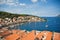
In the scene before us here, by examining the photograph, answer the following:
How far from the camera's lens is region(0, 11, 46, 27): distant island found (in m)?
2.49

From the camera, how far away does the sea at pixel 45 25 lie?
234cm

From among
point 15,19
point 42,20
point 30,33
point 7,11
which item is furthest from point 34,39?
point 7,11

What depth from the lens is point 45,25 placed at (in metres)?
2.39

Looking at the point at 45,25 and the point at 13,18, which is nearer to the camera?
the point at 45,25

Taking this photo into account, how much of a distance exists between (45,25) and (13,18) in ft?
2.05

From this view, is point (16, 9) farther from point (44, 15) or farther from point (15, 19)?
point (44, 15)

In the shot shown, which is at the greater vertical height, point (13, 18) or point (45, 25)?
point (13, 18)

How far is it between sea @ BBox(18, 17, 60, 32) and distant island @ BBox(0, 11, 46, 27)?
0.30 ft

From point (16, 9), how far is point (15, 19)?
0.62 feet

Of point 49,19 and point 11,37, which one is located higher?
point 49,19

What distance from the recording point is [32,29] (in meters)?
2.43

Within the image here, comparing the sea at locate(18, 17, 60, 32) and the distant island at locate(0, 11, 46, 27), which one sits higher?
the distant island at locate(0, 11, 46, 27)

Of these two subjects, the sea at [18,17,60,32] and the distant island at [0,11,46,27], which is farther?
the distant island at [0,11,46,27]

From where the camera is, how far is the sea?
2.34m
